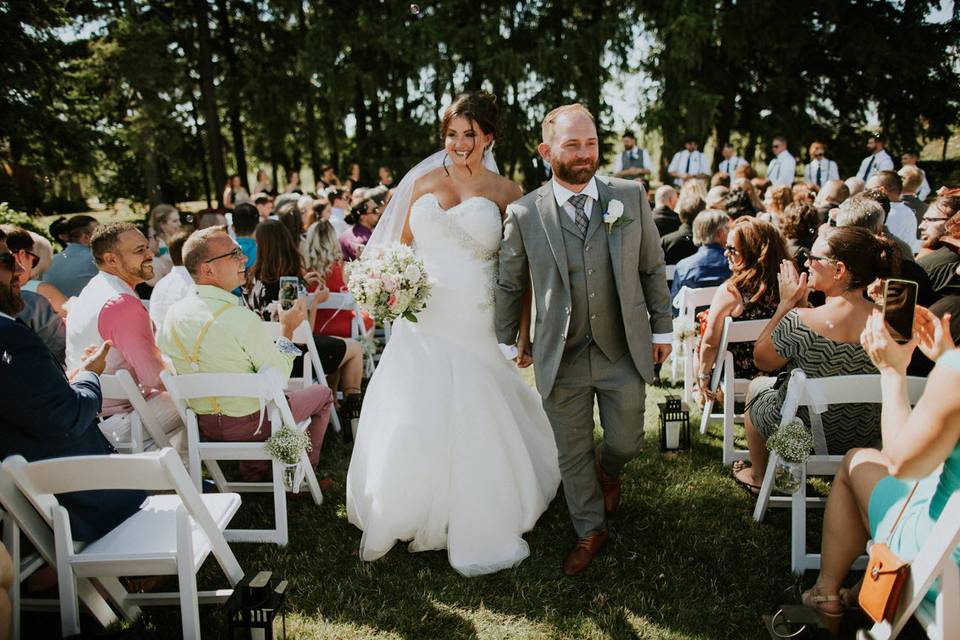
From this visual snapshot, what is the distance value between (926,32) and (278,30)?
1976 cm

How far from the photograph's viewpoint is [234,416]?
13.3 feet

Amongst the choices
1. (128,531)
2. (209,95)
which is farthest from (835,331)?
(209,95)

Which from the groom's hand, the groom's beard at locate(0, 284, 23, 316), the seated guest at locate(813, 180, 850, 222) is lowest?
the groom's hand

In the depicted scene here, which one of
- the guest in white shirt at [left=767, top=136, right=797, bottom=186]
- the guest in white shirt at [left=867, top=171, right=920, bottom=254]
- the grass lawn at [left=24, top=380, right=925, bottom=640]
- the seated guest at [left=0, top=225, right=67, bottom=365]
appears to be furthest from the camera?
the guest in white shirt at [left=767, top=136, right=797, bottom=186]

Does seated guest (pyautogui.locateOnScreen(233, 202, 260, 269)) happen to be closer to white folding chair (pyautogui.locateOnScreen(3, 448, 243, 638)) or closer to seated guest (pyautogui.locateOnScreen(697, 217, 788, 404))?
white folding chair (pyautogui.locateOnScreen(3, 448, 243, 638))

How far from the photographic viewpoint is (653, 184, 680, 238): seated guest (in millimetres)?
7875

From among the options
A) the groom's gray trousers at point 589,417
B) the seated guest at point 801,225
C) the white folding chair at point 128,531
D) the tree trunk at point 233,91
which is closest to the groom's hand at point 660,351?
the groom's gray trousers at point 589,417

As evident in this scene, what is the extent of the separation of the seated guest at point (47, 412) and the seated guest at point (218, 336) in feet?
2.61

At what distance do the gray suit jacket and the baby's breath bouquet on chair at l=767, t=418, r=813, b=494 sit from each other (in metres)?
0.69

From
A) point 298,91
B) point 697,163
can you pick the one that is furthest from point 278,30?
point 697,163

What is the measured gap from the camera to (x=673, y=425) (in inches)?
193

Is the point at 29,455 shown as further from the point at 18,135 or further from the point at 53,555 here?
the point at 18,135

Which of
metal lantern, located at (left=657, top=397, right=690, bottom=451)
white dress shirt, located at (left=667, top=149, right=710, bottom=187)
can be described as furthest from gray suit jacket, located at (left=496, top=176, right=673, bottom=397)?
white dress shirt, located at (left=667, top=149, right=710, bottom=187)

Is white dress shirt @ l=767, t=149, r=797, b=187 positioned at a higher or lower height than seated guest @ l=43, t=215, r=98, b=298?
higher
